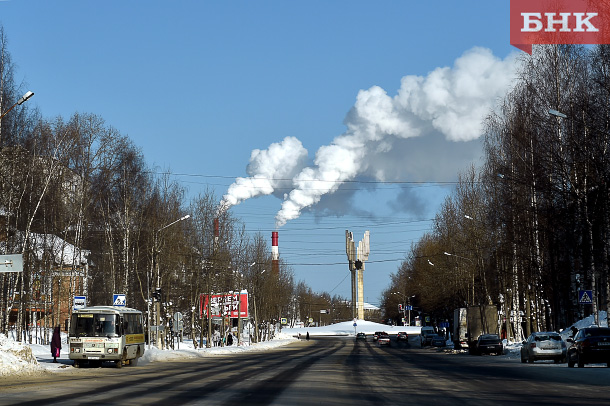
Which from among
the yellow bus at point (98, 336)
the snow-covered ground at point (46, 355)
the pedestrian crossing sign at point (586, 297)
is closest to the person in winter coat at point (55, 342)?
the snow-covered ground at point (46, 355)

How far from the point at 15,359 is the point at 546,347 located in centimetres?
2367

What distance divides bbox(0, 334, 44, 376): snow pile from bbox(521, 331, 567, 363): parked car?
22205 mm

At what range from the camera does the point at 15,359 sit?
1113 inches

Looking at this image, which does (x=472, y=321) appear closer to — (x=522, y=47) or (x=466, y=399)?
(x=522, y=47)

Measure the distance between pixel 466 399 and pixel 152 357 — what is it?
1215 inches

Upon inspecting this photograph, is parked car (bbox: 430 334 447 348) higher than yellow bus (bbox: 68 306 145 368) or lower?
lower

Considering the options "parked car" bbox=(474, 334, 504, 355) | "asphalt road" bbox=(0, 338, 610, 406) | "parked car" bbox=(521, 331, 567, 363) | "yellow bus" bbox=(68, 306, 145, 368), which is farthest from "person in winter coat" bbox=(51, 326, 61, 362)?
"parked car" bbox=(474, 334, 504, 355)

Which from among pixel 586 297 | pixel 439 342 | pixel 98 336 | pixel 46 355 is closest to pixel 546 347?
pixel 586 297

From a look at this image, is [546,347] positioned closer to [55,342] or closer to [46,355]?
[55,342]

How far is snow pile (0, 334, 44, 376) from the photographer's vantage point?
27547 millimetres

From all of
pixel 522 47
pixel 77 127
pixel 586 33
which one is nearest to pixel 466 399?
pixel 586 33

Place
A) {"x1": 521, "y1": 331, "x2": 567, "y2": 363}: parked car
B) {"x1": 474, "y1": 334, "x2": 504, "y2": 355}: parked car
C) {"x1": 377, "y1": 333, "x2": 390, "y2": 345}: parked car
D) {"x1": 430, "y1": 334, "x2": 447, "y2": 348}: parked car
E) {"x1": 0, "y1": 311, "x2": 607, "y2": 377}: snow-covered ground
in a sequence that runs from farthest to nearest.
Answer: {"x1": 377, "y1": 333, "x2": 390, "y2": 345}: parked car < {"x1": 430, "y1": 334, "x2": 447, "y2": 348}: parked car < {"x1": 474, "y1": 334, "x2": 504, "y2": 355}: parked car < {"x1": 521, "y1": 331, "x2": 567, "y2": 363}: parked car < {"x1": 0, "y1": 311, "x2": 607, "y2": 377}: snow-covered ground

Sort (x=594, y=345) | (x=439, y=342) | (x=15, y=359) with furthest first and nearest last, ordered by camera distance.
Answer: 1. (x=439, y=342)
2. (x=594, y=345)
3. (x=15, y=359)

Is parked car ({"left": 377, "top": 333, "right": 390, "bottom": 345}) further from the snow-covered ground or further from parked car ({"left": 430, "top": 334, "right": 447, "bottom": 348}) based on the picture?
the snow-covered ground
